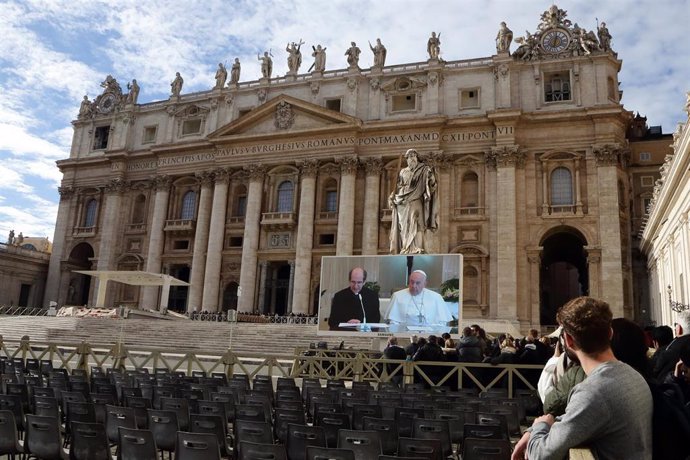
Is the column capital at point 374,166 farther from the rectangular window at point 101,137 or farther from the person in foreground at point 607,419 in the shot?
the person in foreground at point 607,419

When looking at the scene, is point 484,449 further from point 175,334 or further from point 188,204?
point 188,204

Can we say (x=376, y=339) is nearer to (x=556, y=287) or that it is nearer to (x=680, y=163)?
(x=680, y=163)

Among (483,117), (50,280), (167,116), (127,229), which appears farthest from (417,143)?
(50,280)

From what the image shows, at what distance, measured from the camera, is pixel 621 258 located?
34.1m

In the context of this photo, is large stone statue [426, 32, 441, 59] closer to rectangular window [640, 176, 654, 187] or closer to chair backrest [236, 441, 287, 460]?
rectangular window [640, 176, 654, 187]

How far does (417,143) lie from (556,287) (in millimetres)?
23461

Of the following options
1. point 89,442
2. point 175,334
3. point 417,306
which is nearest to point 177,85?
point 175,334

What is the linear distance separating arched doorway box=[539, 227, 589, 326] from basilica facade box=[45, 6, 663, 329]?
260 millimetres

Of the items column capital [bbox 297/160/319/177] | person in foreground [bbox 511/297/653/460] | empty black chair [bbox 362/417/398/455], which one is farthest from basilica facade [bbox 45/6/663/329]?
person in foreground [bbox 511/297/653/460]

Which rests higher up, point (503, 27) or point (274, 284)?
point (503, 27)

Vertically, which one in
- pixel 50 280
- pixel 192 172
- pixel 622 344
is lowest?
pixel 622 344

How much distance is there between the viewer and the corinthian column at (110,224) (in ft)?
149

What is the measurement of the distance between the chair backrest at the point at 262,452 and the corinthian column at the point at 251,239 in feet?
113

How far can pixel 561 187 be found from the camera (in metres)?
36.4
